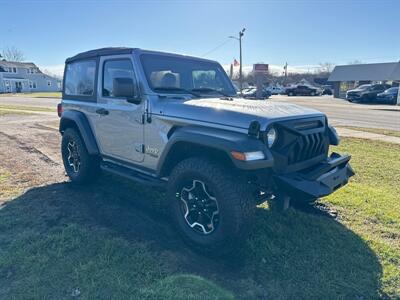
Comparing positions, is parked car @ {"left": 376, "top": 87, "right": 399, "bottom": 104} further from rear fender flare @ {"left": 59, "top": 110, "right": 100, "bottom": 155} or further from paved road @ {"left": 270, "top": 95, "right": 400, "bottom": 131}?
rear fender flare @ {"left": 59, "top": 110, "right": 100, "bottom": 155}

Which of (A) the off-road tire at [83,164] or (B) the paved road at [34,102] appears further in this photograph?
(B) the paved road at [34,102]

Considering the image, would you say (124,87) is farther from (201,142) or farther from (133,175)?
(201,142)

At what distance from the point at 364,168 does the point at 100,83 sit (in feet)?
17.1

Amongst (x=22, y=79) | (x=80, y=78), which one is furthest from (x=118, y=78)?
(x=22, y=79)

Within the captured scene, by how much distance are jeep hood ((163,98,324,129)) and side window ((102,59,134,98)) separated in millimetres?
522

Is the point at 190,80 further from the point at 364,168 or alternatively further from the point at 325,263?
the point at 364,168

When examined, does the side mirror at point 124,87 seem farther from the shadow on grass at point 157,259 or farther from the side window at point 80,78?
the shadow on grass at point 157,259

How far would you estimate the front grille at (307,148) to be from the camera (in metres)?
3.06

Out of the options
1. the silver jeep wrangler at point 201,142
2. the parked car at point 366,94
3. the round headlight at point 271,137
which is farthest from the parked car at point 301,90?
the round headlight at point 271,137

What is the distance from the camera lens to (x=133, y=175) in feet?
12.9

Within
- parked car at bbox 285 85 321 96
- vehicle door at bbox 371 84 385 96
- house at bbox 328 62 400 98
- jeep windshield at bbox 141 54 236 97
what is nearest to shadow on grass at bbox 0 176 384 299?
jeep windshield at bbox 141 54 236 97

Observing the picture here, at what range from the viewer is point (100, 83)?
4391 millimetres

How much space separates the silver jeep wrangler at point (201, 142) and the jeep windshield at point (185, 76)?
0.02 metres

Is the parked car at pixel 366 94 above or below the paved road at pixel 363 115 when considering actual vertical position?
above
